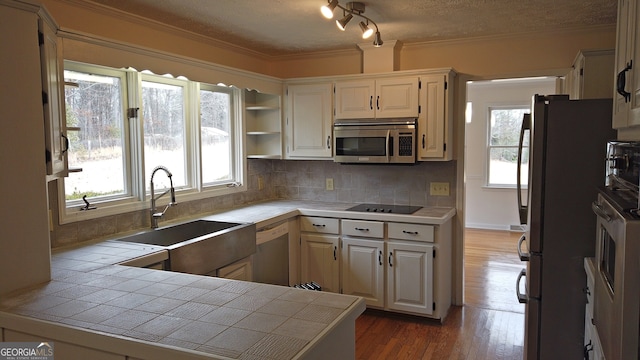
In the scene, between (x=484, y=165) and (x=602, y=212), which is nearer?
(x=602, y=212)

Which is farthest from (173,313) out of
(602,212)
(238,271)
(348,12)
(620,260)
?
(348,12)

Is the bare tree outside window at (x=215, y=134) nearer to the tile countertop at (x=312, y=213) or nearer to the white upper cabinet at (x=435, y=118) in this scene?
the tile countertop at (x=312, y=213)

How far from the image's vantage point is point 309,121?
424 cm

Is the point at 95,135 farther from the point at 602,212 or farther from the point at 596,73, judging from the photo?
the point at 596,73

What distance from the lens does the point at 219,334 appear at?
1.36 metres

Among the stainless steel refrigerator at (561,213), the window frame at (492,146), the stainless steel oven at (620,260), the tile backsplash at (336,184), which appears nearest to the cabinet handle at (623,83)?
the stainless steel oven at (620,260)

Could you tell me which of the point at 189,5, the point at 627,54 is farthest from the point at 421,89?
the point at 627,54

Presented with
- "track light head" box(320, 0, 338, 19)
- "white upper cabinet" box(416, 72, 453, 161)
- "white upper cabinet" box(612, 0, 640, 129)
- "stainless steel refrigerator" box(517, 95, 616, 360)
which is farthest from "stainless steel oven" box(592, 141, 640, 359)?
"white upper cabinet" box(416, 72, 453, 161)

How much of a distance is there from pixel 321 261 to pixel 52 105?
8.25 ft

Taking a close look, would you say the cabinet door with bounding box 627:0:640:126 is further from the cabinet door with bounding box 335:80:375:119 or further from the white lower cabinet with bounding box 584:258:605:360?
the cabinet door with bounding box 335:80:375:119

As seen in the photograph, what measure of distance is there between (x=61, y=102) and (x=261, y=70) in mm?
2521

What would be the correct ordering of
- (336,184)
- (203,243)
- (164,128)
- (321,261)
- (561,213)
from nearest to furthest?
(561,213) < (203,243) < (164,128) < (321,261) < (336,184)

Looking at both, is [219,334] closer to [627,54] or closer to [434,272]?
[627,54]

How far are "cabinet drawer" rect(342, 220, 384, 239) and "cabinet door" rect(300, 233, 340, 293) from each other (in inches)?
5.3
